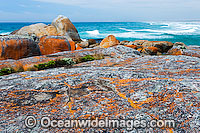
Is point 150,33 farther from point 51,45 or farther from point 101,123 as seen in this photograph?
point 101,123

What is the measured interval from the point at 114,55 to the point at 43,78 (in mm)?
8204

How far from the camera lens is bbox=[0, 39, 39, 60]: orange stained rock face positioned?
551 inches

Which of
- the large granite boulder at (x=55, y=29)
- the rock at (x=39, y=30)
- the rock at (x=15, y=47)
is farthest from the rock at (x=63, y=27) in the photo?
the rock at (x=15, y=47)

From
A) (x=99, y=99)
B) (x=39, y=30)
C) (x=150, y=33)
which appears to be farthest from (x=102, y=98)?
(x=150, y=33)

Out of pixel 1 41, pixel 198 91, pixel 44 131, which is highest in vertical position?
pixel 1 41

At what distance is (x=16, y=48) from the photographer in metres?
14.5

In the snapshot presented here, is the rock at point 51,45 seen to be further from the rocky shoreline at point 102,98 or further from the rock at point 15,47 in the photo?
the rocky shoreline at point 102,98

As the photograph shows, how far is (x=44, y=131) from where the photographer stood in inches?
140

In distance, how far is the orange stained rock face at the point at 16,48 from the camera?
1398cm

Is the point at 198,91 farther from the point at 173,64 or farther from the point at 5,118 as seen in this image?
the point at 5,118

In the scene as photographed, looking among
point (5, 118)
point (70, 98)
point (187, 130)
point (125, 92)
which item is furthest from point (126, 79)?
point (5, 118)

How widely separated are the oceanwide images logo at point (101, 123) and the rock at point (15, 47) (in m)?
12.3

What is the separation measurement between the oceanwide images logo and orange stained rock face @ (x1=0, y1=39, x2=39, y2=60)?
12301mm

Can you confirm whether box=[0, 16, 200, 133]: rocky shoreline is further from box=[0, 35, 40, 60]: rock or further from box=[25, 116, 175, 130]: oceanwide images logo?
box=[0, 35, 40, 60]: rock
